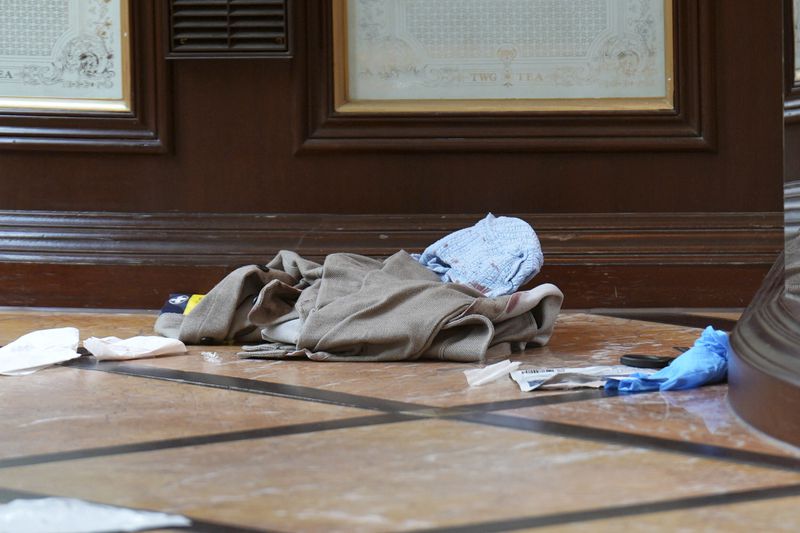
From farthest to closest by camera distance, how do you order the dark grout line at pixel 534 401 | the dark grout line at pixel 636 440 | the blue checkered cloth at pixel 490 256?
1. the blue checkered cloth at pixel 490 256
2. the dark grout line at pixel 534 401
3. the dark grout line at pixel 636 440

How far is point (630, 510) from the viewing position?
1.02 metres

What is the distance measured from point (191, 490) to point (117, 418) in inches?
16.0

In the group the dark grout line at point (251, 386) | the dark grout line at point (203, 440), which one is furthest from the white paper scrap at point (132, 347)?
the dark grout line at point (203, 440)

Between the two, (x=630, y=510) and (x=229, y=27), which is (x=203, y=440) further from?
(x=229, y=27)

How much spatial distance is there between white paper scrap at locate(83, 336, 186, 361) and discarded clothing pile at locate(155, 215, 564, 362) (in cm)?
9

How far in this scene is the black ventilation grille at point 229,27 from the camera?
264 centimetres

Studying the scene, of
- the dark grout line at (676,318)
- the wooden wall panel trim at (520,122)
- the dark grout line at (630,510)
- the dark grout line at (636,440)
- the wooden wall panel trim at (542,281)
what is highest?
the wooden wall panel trim at (520,122)

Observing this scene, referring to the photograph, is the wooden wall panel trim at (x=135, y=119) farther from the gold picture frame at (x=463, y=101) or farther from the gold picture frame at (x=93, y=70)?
the gold picture frame at (x=463, y=101)

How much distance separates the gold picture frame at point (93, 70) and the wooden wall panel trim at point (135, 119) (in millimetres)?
16

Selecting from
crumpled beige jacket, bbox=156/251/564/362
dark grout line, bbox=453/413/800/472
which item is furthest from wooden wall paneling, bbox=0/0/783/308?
dark grout line, bbox=453/413/800/472

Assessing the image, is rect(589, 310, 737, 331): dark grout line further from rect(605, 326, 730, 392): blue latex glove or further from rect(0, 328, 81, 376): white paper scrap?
rect(0, 328, 81, 376): white paper scrap

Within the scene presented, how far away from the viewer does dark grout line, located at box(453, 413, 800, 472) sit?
118 cm

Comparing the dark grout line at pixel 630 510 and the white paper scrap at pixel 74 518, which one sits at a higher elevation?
the white paper scrap at pixel 74 518

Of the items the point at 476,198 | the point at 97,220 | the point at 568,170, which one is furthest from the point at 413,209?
the point at 97,220
